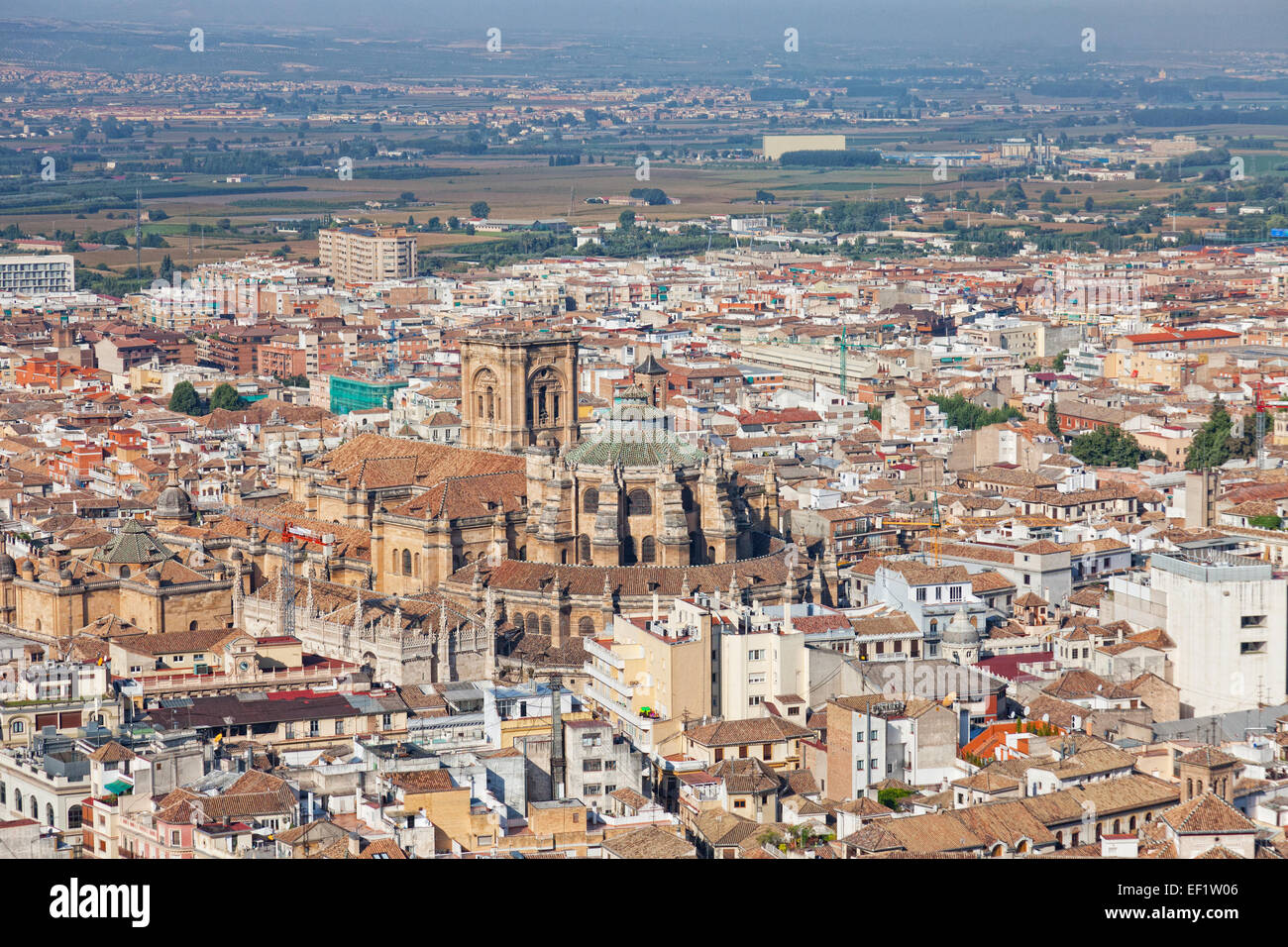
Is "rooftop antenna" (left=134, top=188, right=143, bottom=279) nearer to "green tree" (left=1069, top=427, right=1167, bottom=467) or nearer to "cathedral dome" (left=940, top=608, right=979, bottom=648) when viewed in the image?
"green tree" (left=1069, top=427, right=1167, bottom=467)

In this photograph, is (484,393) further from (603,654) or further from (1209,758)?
(1209,758)

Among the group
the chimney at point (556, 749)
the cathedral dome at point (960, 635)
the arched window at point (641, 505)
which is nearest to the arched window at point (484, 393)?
the arched window at point (641, 505)

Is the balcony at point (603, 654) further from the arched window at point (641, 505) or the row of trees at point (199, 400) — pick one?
the row of trees at point (199, 400)

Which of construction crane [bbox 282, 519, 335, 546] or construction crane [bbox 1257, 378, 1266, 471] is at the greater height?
construction crane [bbox 282, 519, 335, 546]

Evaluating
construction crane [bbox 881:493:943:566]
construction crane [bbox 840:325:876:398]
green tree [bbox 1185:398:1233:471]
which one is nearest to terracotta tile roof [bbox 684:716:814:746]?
construction crane [bbox 881:493:943:566]

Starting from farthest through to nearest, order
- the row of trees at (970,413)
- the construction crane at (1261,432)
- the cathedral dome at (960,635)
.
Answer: the row of trees at (970,413) → the construction crane at (1261,432) → the cathedral dome at (960,635)

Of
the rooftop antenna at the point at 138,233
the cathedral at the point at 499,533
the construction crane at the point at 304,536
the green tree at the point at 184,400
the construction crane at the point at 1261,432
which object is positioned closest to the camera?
the cathedral at the point at 499,533

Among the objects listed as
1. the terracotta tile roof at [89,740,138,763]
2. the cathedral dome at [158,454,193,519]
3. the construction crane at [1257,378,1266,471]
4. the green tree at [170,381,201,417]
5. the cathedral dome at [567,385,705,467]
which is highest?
the cathedral dome at [567,385,705,467]
